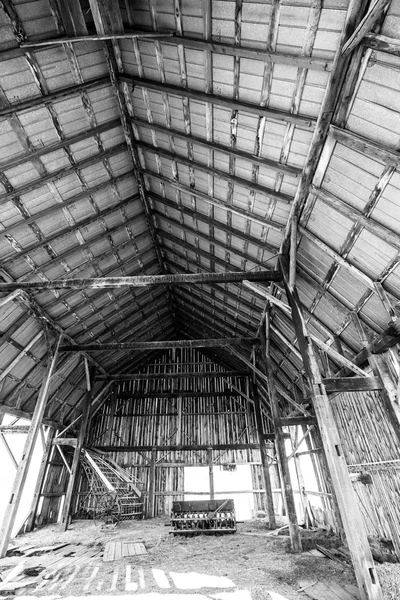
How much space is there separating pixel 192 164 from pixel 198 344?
7393 mm

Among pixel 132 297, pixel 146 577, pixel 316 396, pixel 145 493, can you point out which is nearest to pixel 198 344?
→ pixel 132 297

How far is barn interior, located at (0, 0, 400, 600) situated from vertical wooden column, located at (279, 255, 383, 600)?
0.10 feet

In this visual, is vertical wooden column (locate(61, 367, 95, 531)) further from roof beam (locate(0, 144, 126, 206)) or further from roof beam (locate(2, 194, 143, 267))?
roof beam (locate(0, 144, 126, 206))

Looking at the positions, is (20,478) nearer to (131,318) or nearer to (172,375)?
(131,318)

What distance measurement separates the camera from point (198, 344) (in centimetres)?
1273

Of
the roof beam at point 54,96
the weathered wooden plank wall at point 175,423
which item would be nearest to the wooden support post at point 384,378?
the roof beam at point 54,96

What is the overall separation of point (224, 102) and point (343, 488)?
25.3ft

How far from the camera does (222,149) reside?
6.72 meters

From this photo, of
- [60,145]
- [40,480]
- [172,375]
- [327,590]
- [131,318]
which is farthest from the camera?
[172,375]

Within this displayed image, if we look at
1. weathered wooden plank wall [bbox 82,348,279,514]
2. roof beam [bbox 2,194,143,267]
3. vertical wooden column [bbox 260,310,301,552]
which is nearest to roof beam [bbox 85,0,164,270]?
roof beam [bbox 2,194,143,267]

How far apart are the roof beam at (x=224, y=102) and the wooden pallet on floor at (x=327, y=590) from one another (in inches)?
334

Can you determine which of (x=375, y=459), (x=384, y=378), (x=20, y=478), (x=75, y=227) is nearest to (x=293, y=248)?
(x=384, y=378)

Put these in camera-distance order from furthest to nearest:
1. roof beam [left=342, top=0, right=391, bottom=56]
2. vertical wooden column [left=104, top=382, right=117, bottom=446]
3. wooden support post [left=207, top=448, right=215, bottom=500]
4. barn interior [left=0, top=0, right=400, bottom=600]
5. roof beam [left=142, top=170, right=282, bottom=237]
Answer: vertical wooden column [left=104, top=382, right=117, bottom=446]
wooden support post [left=207, top=448, right=215, bottom=500]
roof beam [left=142, top=170, right=282, bottom=237]
barn interior [left=0, top=0, right=400, bottom=600]
roof beam [left=342, top=0, right=391, bottom=56]

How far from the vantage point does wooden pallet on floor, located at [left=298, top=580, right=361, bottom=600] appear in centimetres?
544
